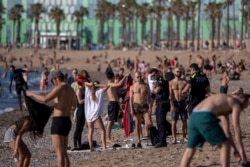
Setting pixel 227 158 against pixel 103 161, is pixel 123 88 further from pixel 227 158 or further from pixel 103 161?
pixel 227 158

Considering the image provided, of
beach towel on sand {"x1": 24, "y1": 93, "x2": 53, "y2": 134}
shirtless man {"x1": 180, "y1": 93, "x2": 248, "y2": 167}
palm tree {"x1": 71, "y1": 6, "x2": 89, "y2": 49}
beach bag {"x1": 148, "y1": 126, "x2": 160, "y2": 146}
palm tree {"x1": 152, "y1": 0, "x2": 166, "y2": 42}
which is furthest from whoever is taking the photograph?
palm tree {"x1": 71, "y1": 6, "x2": 89, "y2": 49}

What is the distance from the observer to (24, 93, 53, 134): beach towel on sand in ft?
33.8

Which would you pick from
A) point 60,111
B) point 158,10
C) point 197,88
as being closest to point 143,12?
point 158,10

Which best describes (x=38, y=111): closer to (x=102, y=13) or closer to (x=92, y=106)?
(x=92, y=106)

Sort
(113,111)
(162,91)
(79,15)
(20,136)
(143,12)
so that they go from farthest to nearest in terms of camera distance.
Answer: (79,15), (143,12), (113,111), (162,91), (20,136)

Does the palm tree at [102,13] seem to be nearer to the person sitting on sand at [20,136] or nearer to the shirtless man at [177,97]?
the shirtless man at [177,97]

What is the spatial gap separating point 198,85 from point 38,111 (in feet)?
14.8

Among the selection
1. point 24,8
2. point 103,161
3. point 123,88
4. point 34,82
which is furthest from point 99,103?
point 24,8

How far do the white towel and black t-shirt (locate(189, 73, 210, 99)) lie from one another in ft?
5.64

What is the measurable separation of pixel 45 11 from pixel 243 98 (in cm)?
10609

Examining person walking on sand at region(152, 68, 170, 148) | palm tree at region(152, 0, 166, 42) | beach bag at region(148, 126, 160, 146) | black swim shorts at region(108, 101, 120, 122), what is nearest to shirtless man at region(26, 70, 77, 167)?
person walking on sand at region(152, 68, 170, 148)

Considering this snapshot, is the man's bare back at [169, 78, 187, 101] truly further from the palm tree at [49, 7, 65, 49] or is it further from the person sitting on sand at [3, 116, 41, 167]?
the palm tree at [49, 7, 65, 49]

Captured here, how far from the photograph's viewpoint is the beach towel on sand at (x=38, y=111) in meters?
10.3

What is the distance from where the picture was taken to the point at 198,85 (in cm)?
1407
